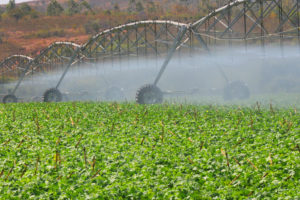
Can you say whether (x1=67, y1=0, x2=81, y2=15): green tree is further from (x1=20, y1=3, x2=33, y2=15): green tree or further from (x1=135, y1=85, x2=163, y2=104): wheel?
(x1=135, y1=85, x2=163, y2=104): wheel

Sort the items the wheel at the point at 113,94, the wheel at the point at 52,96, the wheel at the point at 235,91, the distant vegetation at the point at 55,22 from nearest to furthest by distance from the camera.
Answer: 1. the wheel at the point at 235,91
2. the wheel at the point at 52,96
3. the wheel at the point at 113,94
4. the distant vegetation at the point at 55,22

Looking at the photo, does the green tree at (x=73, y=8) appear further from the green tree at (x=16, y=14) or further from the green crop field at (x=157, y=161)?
the green crop field at (x=157, y=161)

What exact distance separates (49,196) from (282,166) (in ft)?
15.1

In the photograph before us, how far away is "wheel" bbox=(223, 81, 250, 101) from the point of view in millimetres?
29609

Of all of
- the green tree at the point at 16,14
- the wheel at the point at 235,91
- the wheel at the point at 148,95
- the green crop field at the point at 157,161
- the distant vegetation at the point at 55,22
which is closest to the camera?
the green crop field at the point at 157,161

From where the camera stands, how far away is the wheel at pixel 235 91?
29609 mm

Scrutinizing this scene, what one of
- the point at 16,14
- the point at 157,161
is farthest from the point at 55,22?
the point at 157,161

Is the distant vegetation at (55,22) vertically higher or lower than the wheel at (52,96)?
higher

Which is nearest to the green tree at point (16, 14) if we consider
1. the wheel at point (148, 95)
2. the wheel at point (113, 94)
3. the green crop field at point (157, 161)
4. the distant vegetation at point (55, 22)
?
the distant vegetation at point (55, 22)

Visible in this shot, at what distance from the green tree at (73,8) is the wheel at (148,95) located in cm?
11548

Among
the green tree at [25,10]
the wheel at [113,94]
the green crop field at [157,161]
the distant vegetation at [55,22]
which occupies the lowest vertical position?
the wheel at [113,94]

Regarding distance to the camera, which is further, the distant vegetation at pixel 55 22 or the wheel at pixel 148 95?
the distant vegetation at pixel 55 22

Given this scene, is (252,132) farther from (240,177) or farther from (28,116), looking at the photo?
A: (28,116)

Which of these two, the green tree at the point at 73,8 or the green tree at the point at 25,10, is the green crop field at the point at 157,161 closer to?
the green tree at the point at 73,8
